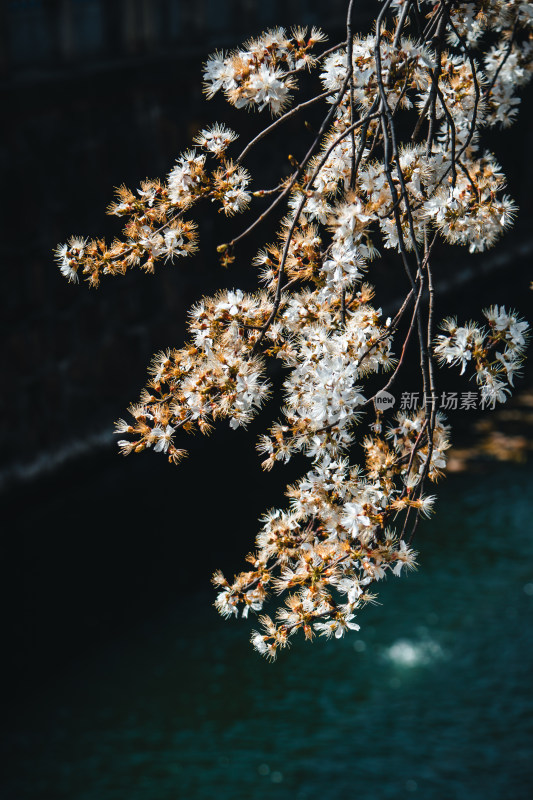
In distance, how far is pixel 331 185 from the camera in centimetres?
171

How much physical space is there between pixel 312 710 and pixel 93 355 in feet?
9.80

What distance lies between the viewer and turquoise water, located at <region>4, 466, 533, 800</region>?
144 inches

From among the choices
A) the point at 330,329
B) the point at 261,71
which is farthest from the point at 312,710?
the point at 261,71

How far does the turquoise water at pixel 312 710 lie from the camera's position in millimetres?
3652

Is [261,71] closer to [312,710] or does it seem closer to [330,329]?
A: [330,329]

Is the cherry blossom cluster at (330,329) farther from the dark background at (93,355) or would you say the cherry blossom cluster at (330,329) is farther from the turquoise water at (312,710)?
the dark background at (93,355)

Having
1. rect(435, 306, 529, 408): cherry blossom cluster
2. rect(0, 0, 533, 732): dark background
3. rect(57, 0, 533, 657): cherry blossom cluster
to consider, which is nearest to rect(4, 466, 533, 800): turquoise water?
rect(0, 0, 533, 732): dark background

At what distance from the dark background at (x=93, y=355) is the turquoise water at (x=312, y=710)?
37 centimetres

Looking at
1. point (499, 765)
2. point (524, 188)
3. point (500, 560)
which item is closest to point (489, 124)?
point (499, 765)

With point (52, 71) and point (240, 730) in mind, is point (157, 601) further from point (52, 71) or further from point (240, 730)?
point (52, 71)

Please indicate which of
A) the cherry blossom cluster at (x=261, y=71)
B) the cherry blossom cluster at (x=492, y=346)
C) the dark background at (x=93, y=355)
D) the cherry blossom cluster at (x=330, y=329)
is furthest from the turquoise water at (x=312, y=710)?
the cherry blossom cluster at (x=261, y=71)

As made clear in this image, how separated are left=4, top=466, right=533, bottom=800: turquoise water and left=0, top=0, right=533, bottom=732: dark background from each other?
0.37 meters

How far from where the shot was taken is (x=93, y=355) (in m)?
6.15

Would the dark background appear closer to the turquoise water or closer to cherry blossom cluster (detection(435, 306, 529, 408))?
the turquoise water
